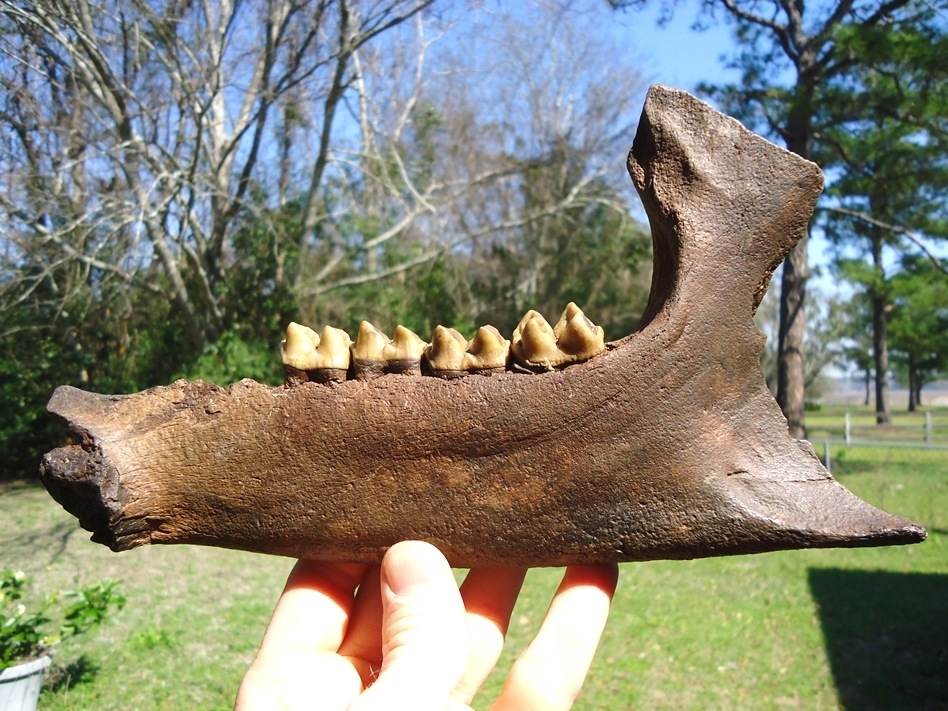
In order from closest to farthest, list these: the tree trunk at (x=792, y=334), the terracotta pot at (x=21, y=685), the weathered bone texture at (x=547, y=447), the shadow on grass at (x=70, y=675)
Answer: the weathered bone texture at (x=547, y=447) < the terracotta pot at (x=21, y=685) < the shadow on grass at (x=70, y=675) < the tree trunk at (x=792, y=334)

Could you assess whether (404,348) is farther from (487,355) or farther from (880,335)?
(880,335)

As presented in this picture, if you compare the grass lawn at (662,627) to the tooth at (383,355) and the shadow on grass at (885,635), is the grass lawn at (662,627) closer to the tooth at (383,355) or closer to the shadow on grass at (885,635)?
the shadow on grass at (885,635)

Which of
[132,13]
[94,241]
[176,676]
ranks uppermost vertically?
[132,13]

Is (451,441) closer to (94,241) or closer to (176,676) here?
(176,676)

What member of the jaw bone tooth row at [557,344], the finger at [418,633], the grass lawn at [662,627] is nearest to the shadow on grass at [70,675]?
the grass lawn at [662,627]

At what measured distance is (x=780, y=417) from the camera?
1.76 m

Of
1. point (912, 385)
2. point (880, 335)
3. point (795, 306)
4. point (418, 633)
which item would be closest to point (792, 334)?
point (795, 306)

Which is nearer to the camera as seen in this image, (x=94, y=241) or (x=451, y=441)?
(x=451, y=441)

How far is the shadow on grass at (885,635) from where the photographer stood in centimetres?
480

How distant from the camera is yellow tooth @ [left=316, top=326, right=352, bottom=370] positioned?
1.73m

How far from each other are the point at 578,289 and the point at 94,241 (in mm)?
11210

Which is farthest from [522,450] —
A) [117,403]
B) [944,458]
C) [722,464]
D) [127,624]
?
[944,458]

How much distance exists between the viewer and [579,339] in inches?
65.9

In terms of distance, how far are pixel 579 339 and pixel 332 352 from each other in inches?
23.3
